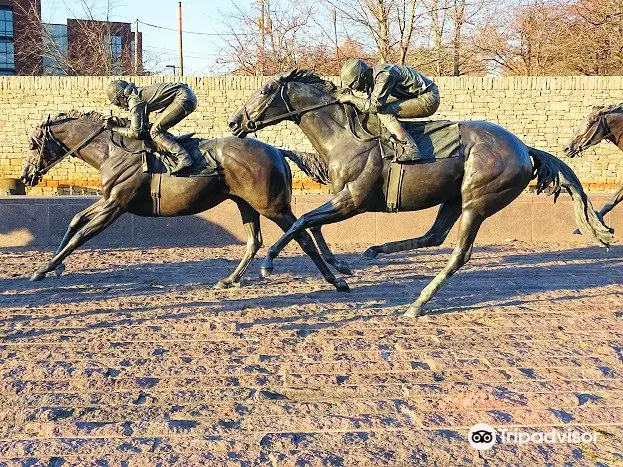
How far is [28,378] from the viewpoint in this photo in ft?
13.3

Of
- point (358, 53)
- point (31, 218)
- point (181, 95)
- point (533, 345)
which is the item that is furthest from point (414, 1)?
point (533, 345)

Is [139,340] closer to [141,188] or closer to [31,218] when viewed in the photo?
[141,188]

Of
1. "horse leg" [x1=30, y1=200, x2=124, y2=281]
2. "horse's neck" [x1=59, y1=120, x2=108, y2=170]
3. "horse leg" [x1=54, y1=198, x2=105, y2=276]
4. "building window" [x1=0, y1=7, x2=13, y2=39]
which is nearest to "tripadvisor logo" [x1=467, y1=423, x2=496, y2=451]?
"horse leg" [x1=30, y1=200, x2=124, y2=281]

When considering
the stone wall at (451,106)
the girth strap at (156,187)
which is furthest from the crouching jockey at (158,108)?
the stone wall at (451,106)

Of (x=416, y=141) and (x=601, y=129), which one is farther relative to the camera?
(x=601, y=129)

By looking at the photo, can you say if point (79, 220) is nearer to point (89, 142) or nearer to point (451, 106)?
point (89, 142)

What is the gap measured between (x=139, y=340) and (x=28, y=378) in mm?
980

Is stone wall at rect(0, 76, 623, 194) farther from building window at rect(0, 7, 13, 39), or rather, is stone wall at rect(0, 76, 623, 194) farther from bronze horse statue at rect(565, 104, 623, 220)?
building window at rect(0, 7, 13, 39)

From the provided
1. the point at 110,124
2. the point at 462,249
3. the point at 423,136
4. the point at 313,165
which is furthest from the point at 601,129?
the point at 110,124

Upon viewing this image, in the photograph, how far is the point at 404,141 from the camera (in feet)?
18.5

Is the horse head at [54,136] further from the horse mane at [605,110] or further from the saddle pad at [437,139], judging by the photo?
the horse mane at [605,110]

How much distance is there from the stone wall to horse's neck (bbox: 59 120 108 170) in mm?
9215

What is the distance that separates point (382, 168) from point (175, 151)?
2.17 metres

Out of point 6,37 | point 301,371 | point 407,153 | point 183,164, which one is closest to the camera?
point 301,371
